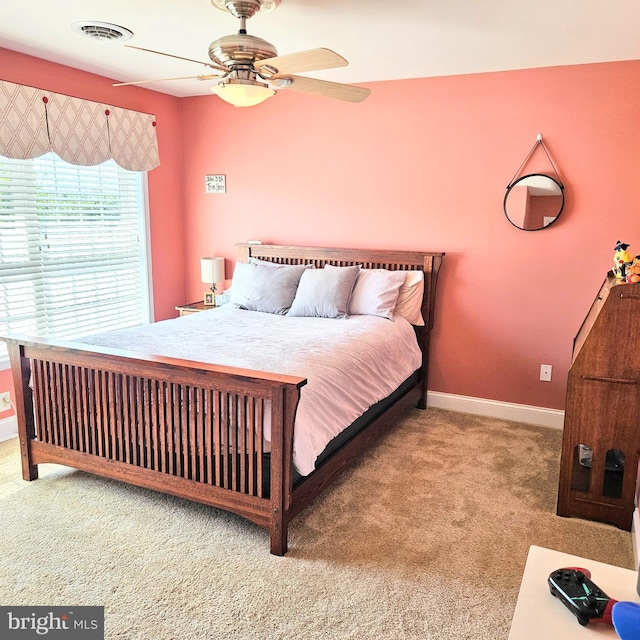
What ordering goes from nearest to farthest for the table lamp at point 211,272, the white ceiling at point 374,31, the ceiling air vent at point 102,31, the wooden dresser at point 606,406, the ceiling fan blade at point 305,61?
the ceiling fan blade at point 305,61
the wooden dresser at point 606,406
the white ceiling at point 374,31
the ceiling air vent at point 102,31
the table lamp at point 211,272

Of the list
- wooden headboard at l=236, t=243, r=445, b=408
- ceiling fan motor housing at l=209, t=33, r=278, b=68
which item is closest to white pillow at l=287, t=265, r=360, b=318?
wooden headboard at l=236, t=243, r=445, b=408

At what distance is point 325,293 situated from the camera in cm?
382

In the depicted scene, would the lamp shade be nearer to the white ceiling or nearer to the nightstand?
the nightstand

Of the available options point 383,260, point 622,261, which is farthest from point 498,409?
point 622,261

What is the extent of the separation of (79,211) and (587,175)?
3468 millimetres

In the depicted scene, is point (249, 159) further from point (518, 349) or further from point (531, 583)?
point (531, 583)

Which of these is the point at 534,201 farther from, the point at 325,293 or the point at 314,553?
the point at 314,553

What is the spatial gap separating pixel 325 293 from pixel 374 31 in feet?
5.32

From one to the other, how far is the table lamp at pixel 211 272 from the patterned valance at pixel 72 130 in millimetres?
866

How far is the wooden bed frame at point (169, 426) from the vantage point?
230cm

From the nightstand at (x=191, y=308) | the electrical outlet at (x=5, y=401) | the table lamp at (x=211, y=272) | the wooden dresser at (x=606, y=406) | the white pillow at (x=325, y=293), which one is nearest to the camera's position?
the wooden dresser at (x=606, y=406)

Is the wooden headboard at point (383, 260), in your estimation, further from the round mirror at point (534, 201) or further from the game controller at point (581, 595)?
the game controller at point (581, 595)

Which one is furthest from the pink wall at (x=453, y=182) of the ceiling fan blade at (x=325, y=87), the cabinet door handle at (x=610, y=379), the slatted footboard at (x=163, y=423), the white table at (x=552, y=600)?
the white table at (x=552, y=600)

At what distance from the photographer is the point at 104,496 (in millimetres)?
2779
